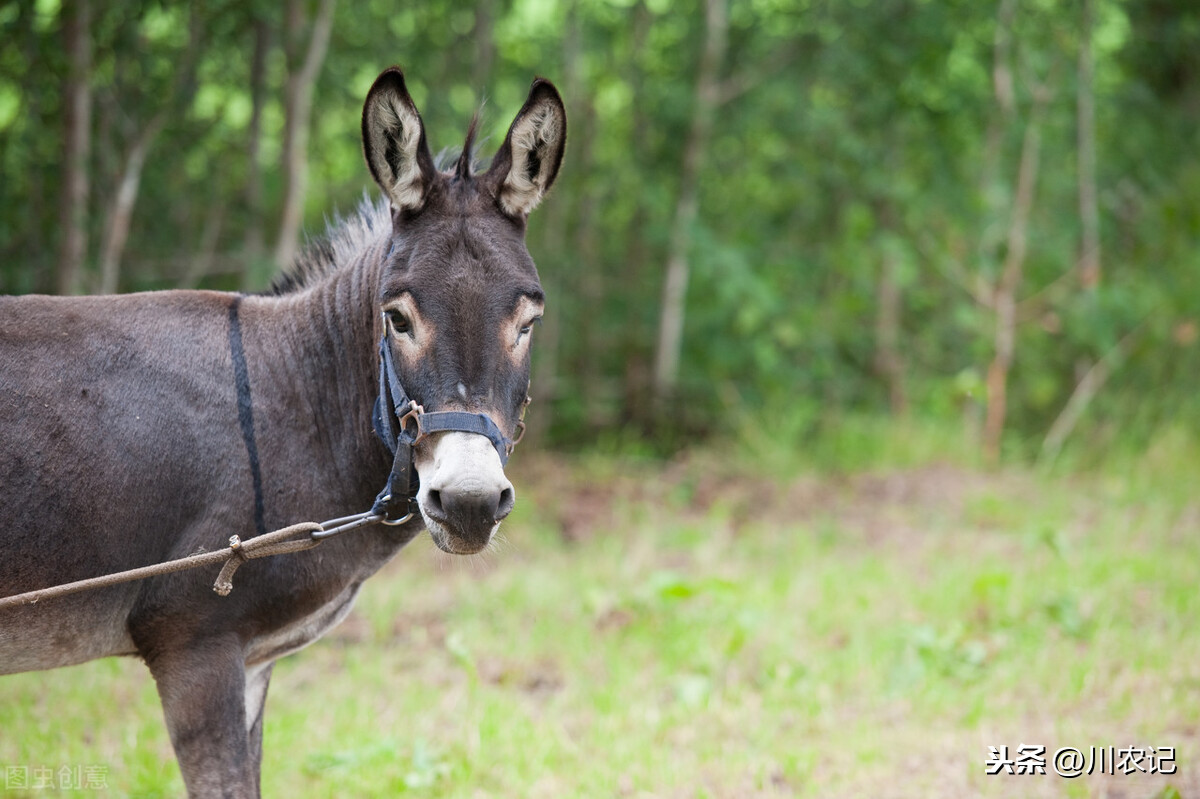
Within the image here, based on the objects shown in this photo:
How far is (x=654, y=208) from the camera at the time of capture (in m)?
8.99

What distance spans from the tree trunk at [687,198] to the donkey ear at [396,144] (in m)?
5.85

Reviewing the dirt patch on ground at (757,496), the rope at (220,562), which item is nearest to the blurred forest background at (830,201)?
the dirt patch on ground at (757,496)

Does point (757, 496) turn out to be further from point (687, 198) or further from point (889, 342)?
point (687, 198)

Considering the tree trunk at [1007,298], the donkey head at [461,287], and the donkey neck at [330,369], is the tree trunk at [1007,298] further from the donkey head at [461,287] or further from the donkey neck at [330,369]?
the donkey neck at [330,369]

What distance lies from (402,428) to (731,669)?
3.05m

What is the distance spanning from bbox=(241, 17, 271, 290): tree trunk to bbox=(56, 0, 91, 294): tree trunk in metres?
1.03

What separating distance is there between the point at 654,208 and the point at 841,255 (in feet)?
6.41

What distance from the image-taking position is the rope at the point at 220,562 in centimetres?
239

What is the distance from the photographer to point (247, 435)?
2.78 metres

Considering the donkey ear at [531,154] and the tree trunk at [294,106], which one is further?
the tree trunk at [294,106]

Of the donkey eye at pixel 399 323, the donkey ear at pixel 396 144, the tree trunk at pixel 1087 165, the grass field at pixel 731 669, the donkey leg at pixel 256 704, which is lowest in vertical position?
the grass field at pixel 731 669

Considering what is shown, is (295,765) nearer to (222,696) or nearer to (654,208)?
(222,696)

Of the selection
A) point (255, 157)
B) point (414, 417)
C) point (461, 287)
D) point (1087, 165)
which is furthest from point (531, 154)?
point (1087, 165)

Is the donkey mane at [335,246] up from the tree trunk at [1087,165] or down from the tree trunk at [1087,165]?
down
